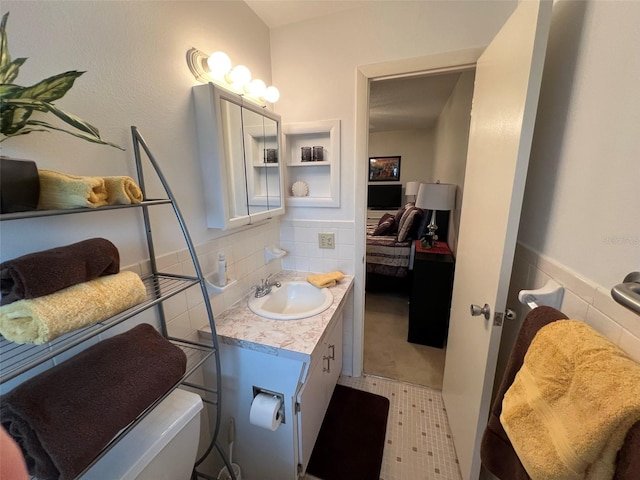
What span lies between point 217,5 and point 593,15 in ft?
4.44

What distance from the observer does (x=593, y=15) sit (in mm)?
688

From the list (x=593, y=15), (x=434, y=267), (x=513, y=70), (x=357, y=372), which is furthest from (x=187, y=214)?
(x=434, y=267)

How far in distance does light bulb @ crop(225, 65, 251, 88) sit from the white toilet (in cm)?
131

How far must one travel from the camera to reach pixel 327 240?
175 cm

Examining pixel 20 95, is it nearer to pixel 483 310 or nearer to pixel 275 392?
pixel 275 392

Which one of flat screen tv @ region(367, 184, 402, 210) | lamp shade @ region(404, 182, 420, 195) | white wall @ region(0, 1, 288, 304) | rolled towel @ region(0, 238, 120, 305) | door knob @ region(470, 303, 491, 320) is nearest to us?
rolled towel @ region(0, 238, 120, 305)

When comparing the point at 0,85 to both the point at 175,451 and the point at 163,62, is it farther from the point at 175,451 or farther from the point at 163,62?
the point at 175,451

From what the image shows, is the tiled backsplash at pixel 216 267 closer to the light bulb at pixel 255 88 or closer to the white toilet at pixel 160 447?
the white toilet at pixel 160 447

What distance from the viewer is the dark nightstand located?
81.6 inches

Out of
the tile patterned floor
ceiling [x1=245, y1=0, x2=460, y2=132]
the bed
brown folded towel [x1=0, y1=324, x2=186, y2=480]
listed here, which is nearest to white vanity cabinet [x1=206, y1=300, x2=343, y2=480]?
the tile patterned floor

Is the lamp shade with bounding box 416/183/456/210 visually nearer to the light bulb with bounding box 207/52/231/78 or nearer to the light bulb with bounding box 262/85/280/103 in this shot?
the light bulb with bounding box 262/85/280/103

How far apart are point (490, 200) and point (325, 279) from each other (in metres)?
0.96

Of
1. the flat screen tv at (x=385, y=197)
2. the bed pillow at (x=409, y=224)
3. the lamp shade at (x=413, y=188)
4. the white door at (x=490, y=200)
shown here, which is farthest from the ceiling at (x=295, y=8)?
the flat screen tv at (x=385, y=197)

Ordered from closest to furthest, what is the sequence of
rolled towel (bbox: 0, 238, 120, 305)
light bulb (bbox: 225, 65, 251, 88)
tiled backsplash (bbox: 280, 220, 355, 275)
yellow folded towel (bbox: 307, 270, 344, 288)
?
rolled towel (bbox: 0, 238, 120, 305) < light bulb (bbox: 225, 65, 251, 88) < yellow folded towel (bbox: 307, 270, 344, 288) < tiled backsplash (bbox: 280, 220, 355, 275)
